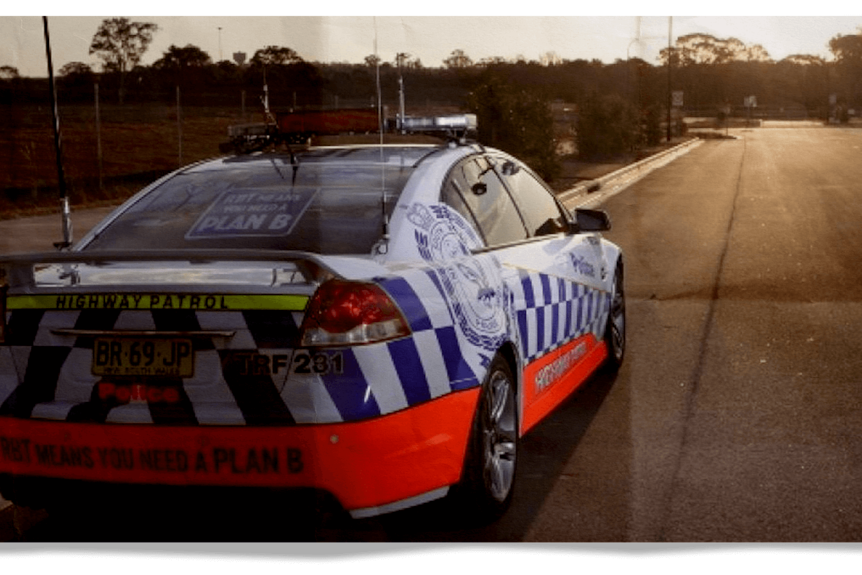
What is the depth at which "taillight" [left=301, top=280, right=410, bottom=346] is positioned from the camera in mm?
3637

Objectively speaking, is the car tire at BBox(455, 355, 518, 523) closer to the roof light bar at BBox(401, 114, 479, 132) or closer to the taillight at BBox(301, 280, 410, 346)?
the taillight at BBox(301, 280, 410, 346)

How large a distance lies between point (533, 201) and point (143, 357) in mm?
2724

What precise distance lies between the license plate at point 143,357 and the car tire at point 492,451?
111 centimetres

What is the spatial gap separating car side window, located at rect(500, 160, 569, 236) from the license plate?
92.0 inches

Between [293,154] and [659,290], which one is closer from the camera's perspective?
[293,154]

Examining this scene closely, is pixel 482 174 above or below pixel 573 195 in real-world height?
above

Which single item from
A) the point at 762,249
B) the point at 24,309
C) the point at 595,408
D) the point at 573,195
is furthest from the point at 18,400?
the point at 573,195

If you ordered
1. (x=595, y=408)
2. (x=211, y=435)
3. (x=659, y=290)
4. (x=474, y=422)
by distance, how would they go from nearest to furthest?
(x=211, y=435)
(x=474, y=422)
(x=595, y=408)
(x=659, y=290)

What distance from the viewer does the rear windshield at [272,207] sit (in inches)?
174

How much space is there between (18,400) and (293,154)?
1.79 m

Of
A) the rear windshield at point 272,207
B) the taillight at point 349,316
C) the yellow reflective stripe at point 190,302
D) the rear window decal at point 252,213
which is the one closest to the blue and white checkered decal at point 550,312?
the rear windshield at point 272,207

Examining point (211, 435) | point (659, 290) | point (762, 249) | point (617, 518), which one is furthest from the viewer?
point (762, 249)

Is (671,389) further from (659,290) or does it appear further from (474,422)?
(659,290)
